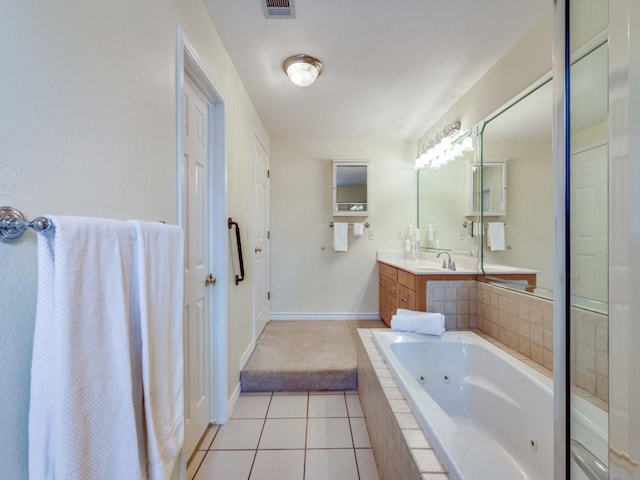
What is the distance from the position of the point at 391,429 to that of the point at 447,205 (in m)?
2.21

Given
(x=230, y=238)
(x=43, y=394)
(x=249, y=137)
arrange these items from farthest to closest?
(x=249, y=137)
(x=230, y=238)
(x=43, y=394)

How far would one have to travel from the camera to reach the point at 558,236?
708 mm

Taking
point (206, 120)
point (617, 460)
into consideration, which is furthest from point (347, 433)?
point (206, 120)

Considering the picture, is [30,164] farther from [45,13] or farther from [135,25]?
[135,25]

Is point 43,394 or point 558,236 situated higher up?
point 558,236

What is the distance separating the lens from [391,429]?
117cm

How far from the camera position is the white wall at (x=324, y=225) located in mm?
3510

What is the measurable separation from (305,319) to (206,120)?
8.35 feet

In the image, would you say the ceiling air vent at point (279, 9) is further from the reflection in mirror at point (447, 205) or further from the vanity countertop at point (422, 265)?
the vanity countertop at point (422, 265)

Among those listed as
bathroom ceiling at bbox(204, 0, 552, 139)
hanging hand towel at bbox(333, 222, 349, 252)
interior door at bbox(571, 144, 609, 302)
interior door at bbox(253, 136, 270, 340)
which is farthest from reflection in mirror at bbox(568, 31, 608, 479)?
hanging hand towel at bbox(333, 222, 349, 252)

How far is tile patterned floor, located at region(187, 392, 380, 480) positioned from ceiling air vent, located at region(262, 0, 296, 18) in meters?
2.42

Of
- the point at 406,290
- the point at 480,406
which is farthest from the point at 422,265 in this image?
the point at 480,406

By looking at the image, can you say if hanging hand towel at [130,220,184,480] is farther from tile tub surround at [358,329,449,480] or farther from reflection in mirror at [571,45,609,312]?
reflection in mirror at [571,45,609,312]

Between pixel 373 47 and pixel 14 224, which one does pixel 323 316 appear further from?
pixel 14 224
